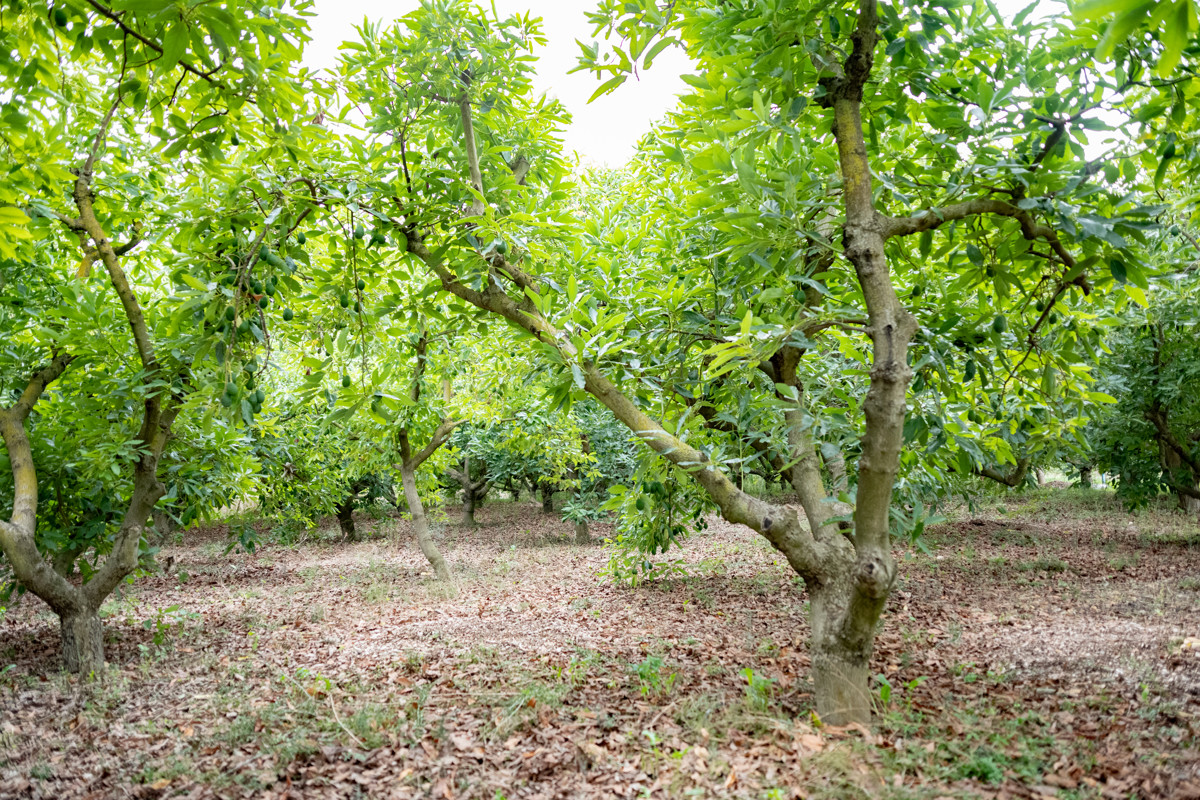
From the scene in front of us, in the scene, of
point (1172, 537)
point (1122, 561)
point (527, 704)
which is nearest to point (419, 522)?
point (527, 704)

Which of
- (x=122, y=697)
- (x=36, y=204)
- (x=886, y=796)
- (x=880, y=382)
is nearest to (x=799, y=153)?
(x=880, y=382)

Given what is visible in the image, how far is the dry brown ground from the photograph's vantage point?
8.68 feet

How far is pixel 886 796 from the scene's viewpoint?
229cm

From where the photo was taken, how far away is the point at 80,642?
15.8ft

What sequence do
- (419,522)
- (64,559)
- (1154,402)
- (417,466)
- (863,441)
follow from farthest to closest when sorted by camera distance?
(1154,402), (419,522), (417,466), (64,559), (863,441)

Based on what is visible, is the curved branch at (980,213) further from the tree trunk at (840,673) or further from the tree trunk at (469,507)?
the tree trunk at (469,507)

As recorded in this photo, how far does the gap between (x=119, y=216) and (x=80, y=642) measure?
120 inches

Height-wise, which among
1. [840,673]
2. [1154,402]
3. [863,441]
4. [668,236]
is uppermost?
[668,236]

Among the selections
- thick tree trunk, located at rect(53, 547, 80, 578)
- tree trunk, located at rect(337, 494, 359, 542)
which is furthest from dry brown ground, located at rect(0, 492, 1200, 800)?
tree trunk, located at rect(337, 494, 359, 542)

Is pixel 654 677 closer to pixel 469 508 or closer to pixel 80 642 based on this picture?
pixel 80 642

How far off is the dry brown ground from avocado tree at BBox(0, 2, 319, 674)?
1.36 meters

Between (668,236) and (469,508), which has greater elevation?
(668,236)

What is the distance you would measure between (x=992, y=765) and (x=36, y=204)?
16.5ft

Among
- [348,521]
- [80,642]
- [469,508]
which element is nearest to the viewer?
[80,642]
